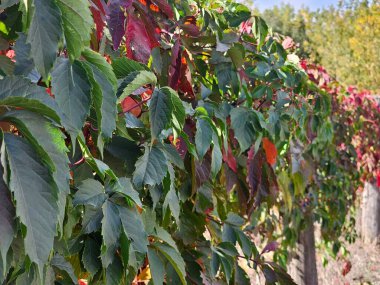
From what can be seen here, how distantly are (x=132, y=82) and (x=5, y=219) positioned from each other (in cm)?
47

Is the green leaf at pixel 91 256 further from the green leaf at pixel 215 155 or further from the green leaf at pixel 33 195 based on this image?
the green leaf at pixel 215 155

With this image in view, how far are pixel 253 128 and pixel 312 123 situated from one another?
1165 millimetres

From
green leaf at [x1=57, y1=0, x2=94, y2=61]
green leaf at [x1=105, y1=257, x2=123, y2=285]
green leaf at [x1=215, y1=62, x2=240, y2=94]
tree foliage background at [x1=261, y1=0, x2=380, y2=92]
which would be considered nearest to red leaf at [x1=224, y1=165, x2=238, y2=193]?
green leaf at [x1=215, y1=62, x2=240, y2=94]

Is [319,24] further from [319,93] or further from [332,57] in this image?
[319,93]

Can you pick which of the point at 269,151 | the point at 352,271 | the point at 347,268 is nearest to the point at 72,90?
the point at 269,151

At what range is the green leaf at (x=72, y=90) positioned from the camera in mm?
934

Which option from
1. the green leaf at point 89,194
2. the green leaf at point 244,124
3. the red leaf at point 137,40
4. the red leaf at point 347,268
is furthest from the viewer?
the red leaf at point 347,268

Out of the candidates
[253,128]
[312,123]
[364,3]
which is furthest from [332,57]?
[253,128]

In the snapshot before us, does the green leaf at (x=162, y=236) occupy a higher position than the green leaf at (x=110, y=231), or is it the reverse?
the green leaf at (x=110, y=231)

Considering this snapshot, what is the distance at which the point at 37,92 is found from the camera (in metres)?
0.84

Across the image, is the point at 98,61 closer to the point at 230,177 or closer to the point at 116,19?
the point at 116,19

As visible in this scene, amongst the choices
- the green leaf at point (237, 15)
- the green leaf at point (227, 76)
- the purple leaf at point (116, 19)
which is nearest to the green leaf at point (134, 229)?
the purple leaf at point (116, 19)

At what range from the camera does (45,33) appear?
82cm

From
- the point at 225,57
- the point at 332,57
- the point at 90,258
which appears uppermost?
the point at 225,57
